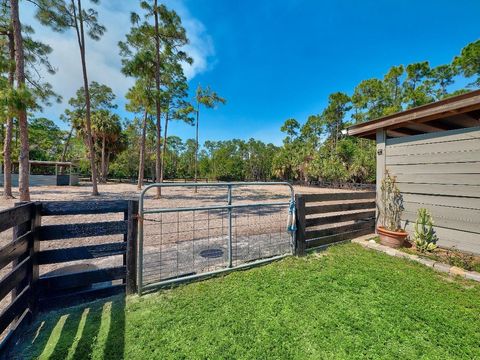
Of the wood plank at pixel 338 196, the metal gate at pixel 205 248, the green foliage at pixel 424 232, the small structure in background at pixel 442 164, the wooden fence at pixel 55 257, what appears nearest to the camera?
the wooden fence at pixel 55 257

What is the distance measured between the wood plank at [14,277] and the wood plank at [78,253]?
16 cm

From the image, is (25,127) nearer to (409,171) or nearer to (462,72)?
(409,171)

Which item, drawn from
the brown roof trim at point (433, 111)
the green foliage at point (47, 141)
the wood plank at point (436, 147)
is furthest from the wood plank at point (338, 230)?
the green foliage at point (47, 141)

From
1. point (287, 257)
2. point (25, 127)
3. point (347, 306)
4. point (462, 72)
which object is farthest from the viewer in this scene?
point (462, 72)

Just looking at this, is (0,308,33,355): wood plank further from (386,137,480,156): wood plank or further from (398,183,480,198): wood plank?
(386,137,480,156): wood plank

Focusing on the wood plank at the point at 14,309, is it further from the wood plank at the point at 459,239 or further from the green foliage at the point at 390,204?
the wood plank at the point at 459,239

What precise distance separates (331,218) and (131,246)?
3.45m

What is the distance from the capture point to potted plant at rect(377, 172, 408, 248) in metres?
4.29

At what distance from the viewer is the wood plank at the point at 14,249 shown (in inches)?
64.3

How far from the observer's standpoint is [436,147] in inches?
159

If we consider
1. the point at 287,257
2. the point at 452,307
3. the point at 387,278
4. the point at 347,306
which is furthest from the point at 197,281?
the point at 452,307

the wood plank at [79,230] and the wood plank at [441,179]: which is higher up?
the wood plank at [441,179]

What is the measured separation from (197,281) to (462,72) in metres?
25.6

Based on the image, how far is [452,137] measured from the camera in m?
3.84
